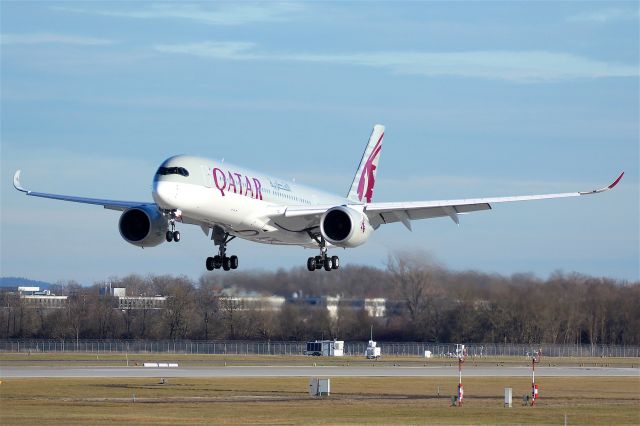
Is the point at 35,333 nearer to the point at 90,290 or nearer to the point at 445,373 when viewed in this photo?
the point at 90,290

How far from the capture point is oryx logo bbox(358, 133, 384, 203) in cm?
7812

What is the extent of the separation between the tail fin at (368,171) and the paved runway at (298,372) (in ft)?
47.4

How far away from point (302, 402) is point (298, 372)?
22.5 meters

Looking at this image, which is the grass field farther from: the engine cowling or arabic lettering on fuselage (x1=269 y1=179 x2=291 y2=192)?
arabic lettering on fuselage (x1=269 y1=179 x2=291 y2=192)

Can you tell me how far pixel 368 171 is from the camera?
261 ft

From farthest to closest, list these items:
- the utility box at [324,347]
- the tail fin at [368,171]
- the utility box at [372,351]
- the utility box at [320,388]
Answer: the utility box at [372,351] → the utility box at [324,347] → the tail fin at [368,171] → the utility box at [320,388]

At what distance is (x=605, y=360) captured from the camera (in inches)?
4323

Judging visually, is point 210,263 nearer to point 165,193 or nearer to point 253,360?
point 165,193

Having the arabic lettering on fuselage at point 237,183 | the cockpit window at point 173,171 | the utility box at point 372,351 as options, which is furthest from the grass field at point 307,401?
the utility box at point 372,351

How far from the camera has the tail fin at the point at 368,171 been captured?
7750 centimetres

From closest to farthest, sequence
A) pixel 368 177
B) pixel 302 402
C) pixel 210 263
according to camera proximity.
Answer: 1. pixel 302 402
2. pixel 210 263
3. pixel 368 177

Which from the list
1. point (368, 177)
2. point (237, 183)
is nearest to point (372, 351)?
point (368, 177)

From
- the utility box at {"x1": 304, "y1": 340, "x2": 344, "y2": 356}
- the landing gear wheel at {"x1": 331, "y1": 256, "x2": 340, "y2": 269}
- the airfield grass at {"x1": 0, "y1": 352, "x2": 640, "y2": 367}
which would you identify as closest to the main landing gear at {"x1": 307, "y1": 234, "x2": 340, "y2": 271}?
the landing gear wheel at {"x1": 331, "y1": 256, "x2": 340, "y2": 269}

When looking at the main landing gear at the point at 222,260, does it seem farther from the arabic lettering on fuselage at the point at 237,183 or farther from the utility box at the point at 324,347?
the utility box at the point at 324,347
